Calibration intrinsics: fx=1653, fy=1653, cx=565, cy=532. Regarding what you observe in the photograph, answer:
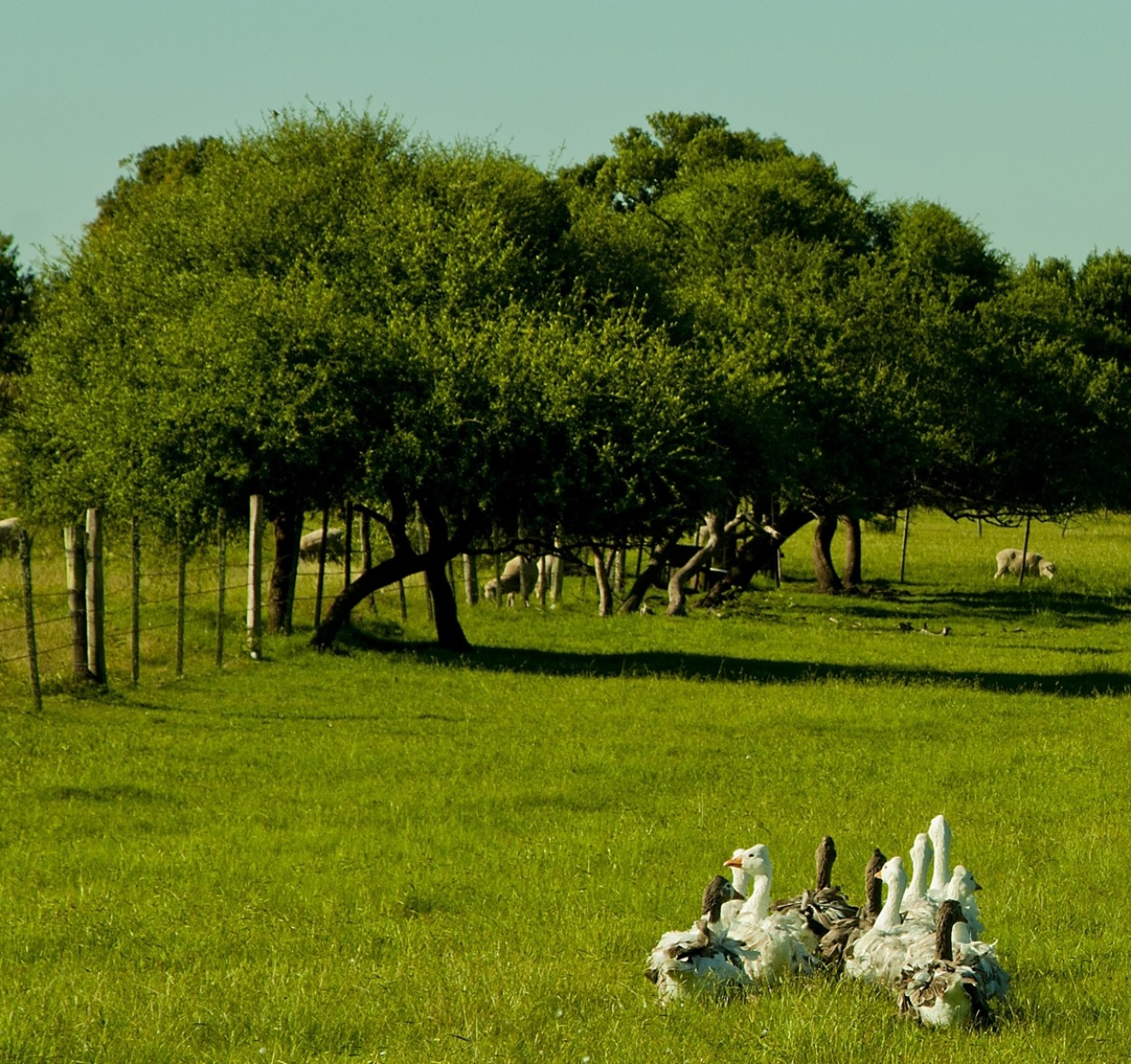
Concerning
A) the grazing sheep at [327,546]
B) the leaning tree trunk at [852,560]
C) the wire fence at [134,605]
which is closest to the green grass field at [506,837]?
the wire fence at [134,605]

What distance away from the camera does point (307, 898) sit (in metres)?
12.8

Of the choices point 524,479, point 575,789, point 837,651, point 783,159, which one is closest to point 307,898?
point 575,789

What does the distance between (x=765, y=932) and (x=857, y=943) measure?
0.54 metres

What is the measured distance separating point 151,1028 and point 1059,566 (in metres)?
51.8

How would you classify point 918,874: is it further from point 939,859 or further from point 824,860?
point 824,860

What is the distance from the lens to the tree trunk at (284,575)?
3189cm

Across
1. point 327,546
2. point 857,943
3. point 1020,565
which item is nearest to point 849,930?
point 857,943

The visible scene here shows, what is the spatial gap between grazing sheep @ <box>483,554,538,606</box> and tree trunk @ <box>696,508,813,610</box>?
4986 millimetres

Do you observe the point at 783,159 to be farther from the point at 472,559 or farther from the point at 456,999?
the point at 456,999

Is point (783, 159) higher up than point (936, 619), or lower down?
higher up

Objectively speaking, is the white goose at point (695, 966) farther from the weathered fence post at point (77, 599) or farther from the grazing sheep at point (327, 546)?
the grazing sheep at point (327, 546)

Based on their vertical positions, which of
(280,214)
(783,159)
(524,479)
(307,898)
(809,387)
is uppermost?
(783,159)

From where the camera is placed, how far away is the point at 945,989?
9.05 m

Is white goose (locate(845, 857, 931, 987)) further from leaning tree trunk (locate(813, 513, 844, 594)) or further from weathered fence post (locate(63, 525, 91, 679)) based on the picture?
leaning tree trunk (locate(813, 513, 844, 594))
